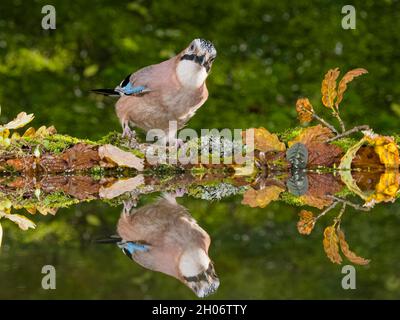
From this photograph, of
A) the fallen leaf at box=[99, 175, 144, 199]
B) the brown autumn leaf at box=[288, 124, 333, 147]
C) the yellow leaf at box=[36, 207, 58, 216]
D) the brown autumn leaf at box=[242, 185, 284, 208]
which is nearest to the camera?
the yellow leaf at box=[36, 207, 58, 216]

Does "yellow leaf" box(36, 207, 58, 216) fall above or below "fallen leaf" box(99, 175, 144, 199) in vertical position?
below

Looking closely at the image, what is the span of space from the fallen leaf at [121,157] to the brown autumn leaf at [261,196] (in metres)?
0.85

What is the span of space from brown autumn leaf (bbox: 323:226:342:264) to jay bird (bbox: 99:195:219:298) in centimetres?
36

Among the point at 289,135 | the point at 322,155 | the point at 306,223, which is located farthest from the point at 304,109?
the point at 306,223

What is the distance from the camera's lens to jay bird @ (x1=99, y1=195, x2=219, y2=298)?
7.80 feet

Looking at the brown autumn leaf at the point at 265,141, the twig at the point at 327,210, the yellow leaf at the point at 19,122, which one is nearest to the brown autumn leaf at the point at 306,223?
the twig at the point at 327,210

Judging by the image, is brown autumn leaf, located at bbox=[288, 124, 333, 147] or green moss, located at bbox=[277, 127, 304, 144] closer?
brown autumn leaf, located at bbox=[288, 124, 333, 147]

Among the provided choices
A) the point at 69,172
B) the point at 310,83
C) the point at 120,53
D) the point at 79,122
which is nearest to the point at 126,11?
the point at 120,53

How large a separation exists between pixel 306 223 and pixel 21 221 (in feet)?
3.43

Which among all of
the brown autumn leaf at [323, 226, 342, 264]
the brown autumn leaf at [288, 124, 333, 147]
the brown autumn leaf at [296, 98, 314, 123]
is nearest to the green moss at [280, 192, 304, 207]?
the brown autumn leaf at [323, 226, 342, 264]

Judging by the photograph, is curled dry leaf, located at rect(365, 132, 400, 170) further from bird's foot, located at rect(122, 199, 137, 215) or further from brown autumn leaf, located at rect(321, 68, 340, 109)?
bird's foot, located at rect(122, 199, 137, 215)

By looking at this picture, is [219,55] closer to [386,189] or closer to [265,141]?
[265,141]

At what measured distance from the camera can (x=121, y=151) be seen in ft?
15.0

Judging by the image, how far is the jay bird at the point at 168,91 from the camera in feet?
13.4
